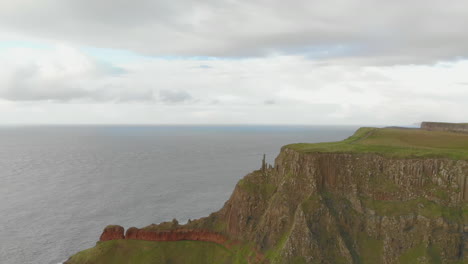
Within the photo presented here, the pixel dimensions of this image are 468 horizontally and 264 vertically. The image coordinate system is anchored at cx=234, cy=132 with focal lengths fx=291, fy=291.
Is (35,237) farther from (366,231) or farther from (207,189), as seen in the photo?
(366,231)

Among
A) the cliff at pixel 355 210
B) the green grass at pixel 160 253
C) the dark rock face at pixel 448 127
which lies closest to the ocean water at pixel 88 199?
the green grass at pixel 160 253

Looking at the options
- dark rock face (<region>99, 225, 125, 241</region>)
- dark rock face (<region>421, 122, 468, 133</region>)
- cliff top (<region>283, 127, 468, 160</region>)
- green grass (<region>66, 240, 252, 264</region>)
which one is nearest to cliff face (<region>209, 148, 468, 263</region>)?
cliff top (<region>283, 127, 468, 160</region>)

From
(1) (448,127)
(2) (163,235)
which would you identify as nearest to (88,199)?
(2) (163,235)

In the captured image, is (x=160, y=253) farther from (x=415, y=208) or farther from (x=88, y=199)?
(x=88, y=199)

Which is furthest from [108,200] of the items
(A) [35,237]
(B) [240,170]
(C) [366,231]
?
(C) [366,231]

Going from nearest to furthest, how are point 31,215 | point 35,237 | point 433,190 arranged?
point 433,190 → point 35,237 → point 31,215
